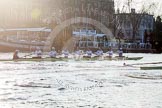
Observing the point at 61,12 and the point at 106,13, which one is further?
the point at 106,13

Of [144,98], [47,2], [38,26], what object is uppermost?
[47,2]

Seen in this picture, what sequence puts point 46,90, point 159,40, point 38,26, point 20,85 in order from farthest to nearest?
point 159,40 < point 38,26 < point 20,85 < point 46,90

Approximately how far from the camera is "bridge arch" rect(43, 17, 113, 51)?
375ft

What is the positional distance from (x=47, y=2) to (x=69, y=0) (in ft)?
24.8

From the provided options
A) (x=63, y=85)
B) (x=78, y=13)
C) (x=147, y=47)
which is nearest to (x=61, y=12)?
(x=78, y=13)

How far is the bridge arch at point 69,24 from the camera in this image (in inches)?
4496

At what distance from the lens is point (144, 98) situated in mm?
20875

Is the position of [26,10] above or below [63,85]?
above

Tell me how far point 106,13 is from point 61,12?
17.8 m

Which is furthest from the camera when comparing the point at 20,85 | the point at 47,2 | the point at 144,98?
the point at 47,2

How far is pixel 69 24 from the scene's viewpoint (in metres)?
132

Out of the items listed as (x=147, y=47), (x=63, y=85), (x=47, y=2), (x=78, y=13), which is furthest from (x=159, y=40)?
(x=63, y=85)

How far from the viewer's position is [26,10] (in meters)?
137

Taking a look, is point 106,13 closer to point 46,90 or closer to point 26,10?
point 26,10
